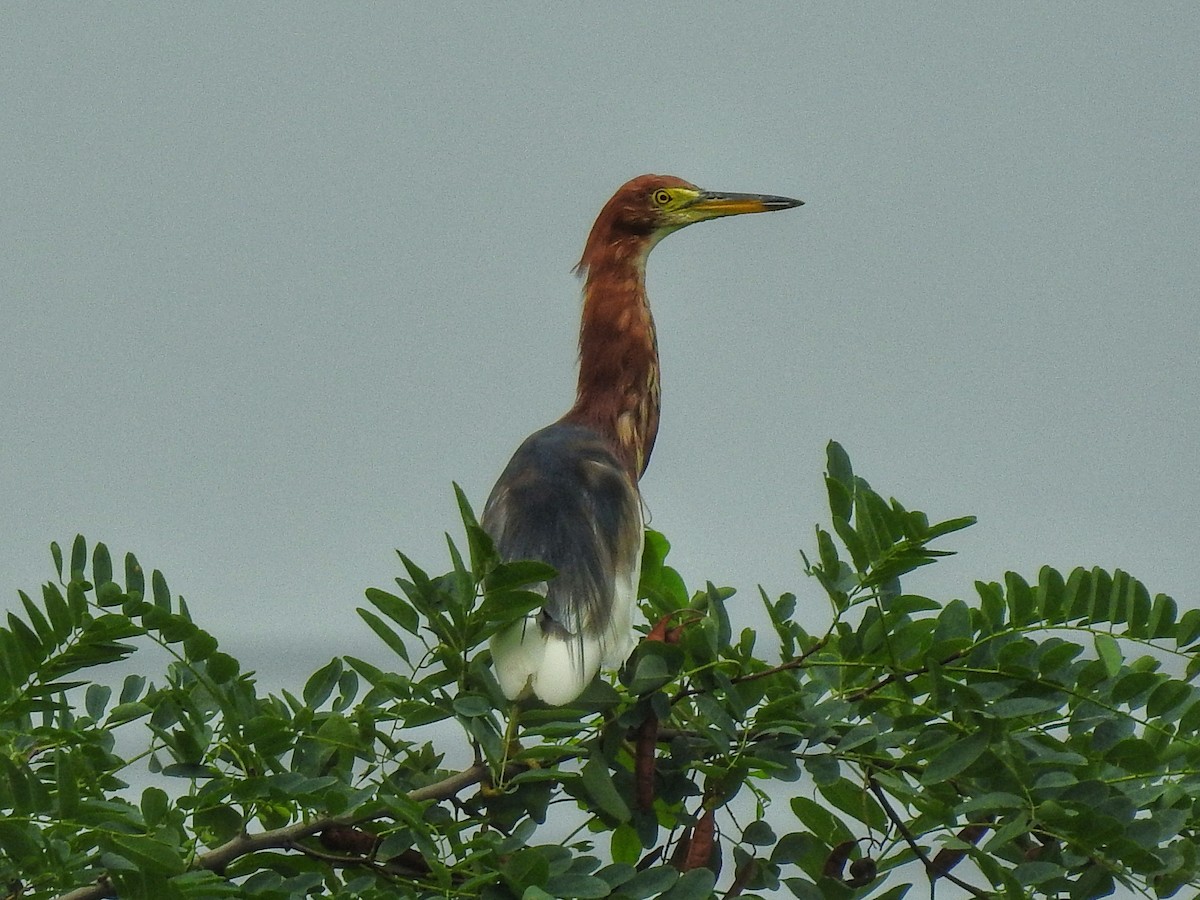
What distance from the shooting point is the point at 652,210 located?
1.68 m

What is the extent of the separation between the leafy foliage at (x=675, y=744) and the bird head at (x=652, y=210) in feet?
2.90

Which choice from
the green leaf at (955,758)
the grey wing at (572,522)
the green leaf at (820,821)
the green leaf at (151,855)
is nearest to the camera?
the green leaf at (151,855)

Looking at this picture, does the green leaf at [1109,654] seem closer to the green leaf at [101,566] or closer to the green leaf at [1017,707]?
the green leaf at [1017,707]

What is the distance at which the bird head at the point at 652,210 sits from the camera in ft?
5.52

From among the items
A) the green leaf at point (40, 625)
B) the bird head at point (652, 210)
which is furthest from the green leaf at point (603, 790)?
the bird head at point (652, 210)

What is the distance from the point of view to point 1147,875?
0.78 meters

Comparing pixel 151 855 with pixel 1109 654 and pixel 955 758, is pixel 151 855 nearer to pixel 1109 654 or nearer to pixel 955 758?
pixel 955 758

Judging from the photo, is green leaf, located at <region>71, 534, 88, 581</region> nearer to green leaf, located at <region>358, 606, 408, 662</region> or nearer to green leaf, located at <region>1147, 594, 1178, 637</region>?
green leaf, located at <region>358, 606, 408, 662</region>

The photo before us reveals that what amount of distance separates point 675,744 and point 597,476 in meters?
0.52

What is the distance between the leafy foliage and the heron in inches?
3.1

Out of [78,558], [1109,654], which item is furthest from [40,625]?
[1109,654]

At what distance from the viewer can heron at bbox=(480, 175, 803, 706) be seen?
1.01 m

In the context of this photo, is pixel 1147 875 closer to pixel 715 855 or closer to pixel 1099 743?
pixel 1099 743

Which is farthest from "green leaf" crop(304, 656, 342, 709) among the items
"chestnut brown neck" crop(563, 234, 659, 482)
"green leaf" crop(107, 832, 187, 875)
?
"chestnut brown neck" crop(563, 234, 659, 482)
